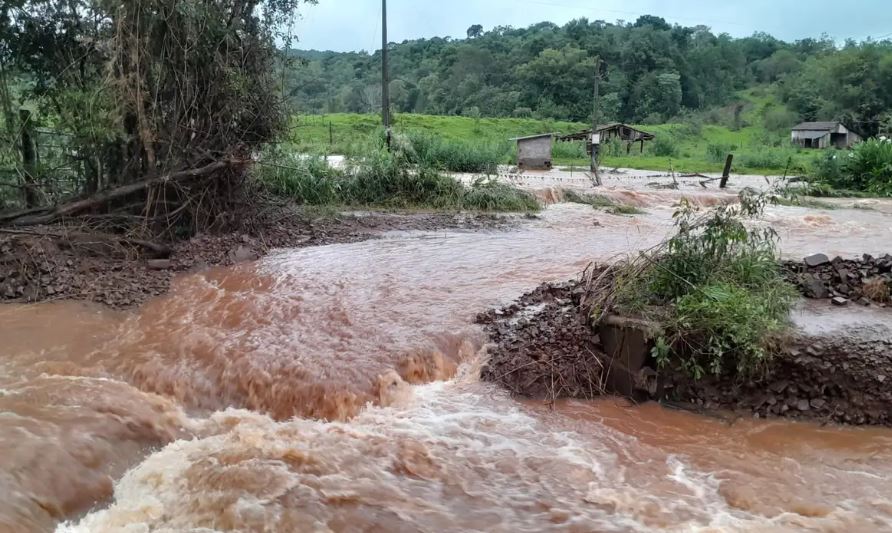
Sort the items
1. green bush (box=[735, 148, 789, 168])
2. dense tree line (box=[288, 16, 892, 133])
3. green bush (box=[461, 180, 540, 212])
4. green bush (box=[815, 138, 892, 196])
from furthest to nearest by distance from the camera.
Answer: dense tree line (box=[288, 16, 892, 133]), green bush (box=[735, 148, 789, 168]), green bush (box=[815, 138, 892, 196]), green bush (box=[461, 180, 540, 212])

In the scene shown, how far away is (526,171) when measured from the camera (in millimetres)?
25906

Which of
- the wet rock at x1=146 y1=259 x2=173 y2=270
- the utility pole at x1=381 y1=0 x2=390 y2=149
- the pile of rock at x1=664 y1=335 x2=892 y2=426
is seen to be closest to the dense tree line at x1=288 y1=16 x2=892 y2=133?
the utility pole at x1=381 y1=0 x2=390 y2=149

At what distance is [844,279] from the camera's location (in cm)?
646

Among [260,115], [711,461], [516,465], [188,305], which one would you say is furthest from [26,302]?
[711,461]

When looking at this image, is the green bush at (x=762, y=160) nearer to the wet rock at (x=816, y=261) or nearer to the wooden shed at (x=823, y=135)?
the wooden shed at (x=823, y=135)

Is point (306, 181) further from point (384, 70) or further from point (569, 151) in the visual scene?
point (569, 151)

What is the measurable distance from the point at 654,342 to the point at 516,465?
Answer: 1770mm

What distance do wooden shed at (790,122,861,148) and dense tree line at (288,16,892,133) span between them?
9.01 feet

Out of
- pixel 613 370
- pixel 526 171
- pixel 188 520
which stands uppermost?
pixel 526 171

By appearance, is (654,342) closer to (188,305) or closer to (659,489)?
(659,489)

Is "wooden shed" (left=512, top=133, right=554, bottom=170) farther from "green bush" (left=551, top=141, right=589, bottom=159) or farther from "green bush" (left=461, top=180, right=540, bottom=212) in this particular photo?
"green bush" (left=461, top=180, right=540, bottom=212)

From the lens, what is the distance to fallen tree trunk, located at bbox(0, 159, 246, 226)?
8951 millimetres

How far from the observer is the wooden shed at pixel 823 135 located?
44.1 metres

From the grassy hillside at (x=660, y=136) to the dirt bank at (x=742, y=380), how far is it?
23.8 feet
